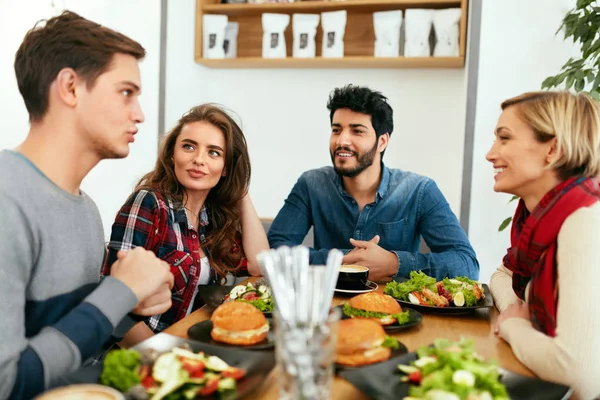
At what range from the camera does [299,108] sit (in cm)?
378

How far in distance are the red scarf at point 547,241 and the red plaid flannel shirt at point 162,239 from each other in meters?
1.02

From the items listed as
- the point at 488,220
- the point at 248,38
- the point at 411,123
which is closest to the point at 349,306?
the point at 488,220

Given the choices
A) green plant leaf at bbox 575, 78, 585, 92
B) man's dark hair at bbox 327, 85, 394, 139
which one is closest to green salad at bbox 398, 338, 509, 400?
man's dark hair at bbox 327, 85, 394, 139

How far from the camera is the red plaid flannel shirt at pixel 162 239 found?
1.72 metres

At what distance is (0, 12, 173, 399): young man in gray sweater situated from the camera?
94 centimetres

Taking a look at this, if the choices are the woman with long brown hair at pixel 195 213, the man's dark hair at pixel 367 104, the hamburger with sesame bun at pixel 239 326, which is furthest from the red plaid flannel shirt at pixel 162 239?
the man's dark hair at pixel 367 104

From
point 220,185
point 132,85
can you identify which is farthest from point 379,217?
point 132,85

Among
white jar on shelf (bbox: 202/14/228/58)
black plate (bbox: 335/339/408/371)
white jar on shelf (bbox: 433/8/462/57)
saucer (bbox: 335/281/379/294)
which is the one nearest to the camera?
black plate (bbox: 335/339/408/371)

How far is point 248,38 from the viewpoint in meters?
3.74

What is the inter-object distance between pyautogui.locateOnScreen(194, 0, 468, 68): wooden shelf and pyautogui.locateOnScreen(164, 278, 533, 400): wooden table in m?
2.12

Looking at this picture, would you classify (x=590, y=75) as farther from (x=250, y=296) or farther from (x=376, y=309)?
(x=250, y=296)

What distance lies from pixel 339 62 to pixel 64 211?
2647mm

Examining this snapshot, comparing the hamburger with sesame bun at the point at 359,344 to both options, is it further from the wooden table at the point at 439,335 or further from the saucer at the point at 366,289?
the saucer at the point at 366,289

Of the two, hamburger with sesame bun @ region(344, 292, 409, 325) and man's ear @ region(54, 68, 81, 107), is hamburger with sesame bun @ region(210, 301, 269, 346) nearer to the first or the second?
hamburger with sesame bun @ region(344, 292, 409, 325)
